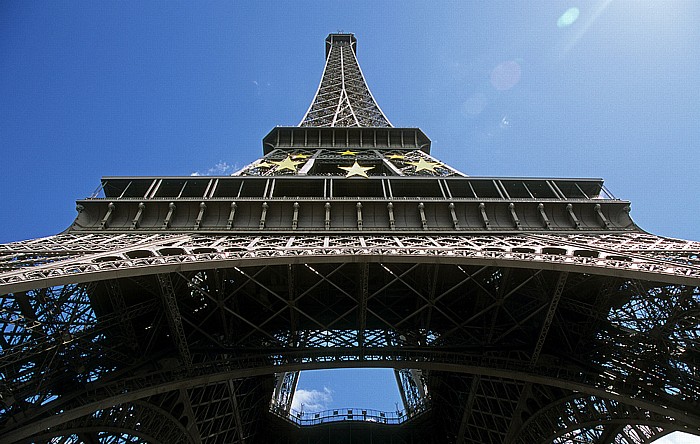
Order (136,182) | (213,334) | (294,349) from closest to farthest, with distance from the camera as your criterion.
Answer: (294,349), (213,334), (136,182)

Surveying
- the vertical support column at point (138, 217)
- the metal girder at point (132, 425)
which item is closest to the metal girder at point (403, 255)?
the vertical support column at point (138, 217)

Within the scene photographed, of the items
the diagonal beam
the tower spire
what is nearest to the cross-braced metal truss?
the diagonal beam

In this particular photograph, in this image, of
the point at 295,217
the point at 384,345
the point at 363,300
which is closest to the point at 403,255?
the point at 363,300

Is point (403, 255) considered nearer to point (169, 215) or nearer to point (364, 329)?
point (364, 329)

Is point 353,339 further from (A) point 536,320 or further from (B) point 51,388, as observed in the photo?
(B) point 51,388

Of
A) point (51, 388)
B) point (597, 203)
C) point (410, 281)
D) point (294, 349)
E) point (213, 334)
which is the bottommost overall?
point (51, 388)

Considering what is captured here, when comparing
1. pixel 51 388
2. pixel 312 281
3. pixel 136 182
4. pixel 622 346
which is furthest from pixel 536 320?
pixel 136 182
